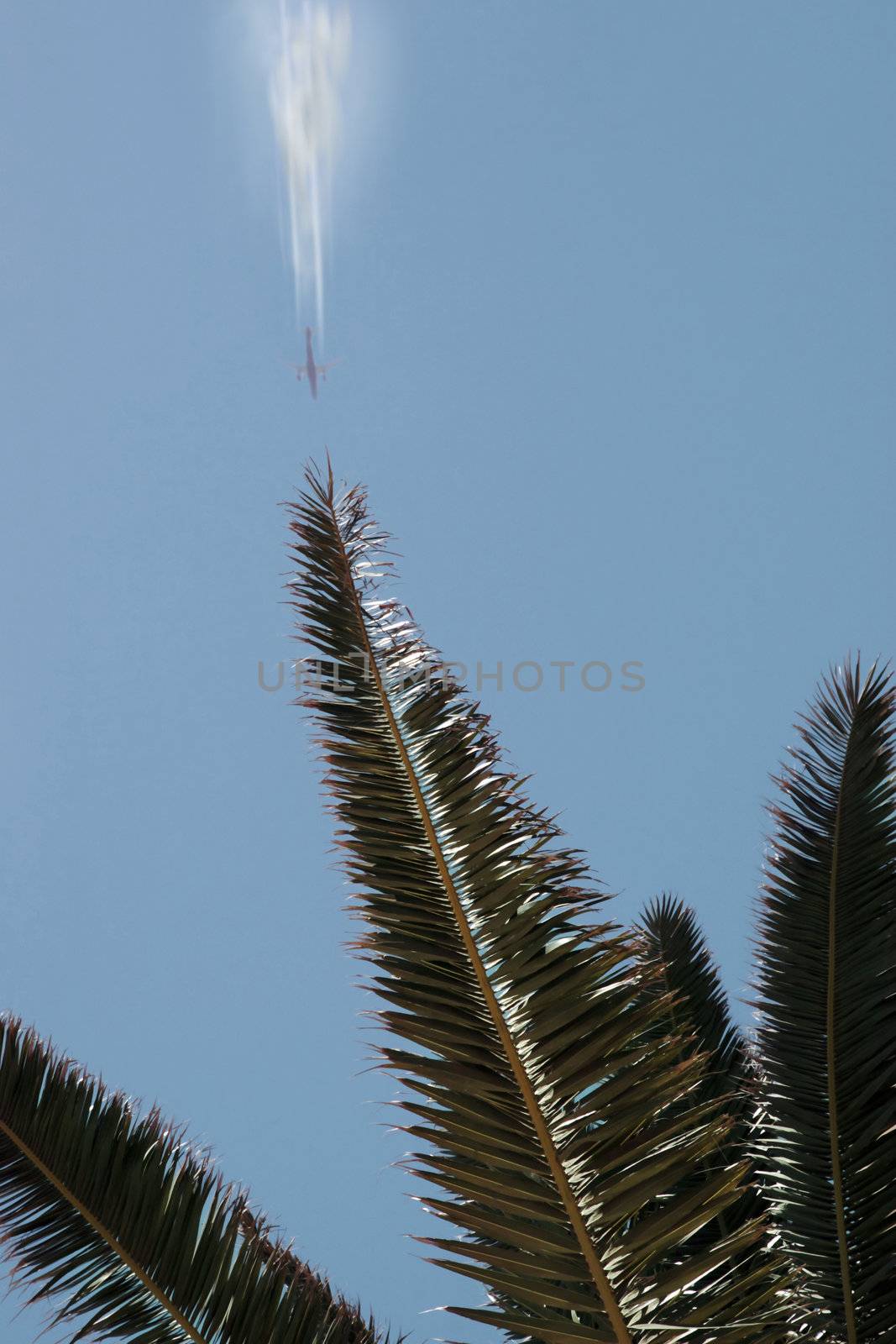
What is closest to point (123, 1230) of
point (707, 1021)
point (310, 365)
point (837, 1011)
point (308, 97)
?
point (837, 1011)

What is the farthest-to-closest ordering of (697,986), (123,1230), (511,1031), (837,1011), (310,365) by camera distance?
(310,365)
(697,986)
(837,1011)
(123,1230)
(511,1031)

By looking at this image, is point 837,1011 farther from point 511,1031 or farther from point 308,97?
point 308,97

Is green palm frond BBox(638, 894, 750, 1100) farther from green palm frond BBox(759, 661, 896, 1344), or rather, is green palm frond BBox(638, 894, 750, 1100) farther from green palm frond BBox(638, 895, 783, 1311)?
green palm frond BBox(759, 661, 896, 1344)

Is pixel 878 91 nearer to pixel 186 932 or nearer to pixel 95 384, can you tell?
pixel 95 384

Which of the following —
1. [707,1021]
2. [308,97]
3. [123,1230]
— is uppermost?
[308,97]

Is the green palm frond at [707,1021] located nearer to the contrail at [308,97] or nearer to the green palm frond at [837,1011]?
the green palm frond at [837,1011]

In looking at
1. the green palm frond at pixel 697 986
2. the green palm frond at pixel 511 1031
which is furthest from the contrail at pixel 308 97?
the green palm frond at pixel 511 1031
